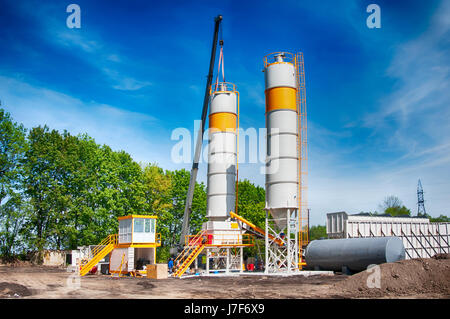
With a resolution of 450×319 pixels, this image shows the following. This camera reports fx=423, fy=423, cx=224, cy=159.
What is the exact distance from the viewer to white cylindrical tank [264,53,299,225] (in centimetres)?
3247

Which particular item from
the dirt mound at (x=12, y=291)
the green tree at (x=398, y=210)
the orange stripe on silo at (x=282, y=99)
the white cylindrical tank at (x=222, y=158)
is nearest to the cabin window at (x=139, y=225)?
the white cylindrical tank at (x=222, y=158)

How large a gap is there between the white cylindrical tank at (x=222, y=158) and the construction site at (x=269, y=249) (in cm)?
9

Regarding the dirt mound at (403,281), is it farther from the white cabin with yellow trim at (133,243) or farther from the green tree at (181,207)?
the green tree at (181,207)

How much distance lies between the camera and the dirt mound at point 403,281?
755 inches

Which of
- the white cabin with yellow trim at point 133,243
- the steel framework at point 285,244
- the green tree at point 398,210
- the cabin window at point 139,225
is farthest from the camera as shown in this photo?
the green tree at point 398,210

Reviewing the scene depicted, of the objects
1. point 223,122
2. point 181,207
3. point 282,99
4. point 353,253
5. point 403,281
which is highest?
point 282,99

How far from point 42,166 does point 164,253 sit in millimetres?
20905

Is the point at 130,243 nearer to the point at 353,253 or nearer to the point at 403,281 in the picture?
the point at 353,253

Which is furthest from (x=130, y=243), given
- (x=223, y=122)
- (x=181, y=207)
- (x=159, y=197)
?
(x=181, y=207)

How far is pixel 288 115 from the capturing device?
33.4 m

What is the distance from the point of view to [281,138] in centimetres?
3300

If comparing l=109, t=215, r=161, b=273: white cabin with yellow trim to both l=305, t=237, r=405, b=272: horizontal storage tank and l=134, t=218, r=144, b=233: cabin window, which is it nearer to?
l=134, t=218, r=144, b=233: cabin window

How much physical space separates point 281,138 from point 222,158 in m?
7.84
